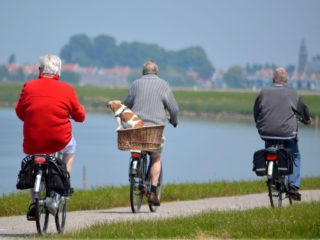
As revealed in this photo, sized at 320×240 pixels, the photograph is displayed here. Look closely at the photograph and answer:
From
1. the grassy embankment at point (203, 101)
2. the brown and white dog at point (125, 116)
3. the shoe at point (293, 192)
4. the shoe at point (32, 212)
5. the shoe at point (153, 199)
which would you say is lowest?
the grassy embankment at point (203, 101)

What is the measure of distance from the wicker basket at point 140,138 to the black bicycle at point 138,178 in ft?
0.56

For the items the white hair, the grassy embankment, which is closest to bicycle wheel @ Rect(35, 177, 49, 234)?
the white hair

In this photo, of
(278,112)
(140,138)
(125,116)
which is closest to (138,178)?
(140,138)

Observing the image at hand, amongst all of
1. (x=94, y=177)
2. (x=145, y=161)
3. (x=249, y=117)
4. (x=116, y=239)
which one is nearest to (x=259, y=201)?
(x=145, y=161)

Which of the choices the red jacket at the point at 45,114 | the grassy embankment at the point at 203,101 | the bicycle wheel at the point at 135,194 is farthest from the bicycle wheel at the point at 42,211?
the grassy embankment at the point at 203,101

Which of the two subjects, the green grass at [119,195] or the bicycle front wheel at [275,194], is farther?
the green grass at [119,195]

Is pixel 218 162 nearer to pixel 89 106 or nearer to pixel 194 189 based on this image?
pixel 194 189

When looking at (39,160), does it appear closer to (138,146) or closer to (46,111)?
(46,111)

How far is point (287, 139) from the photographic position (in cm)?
909

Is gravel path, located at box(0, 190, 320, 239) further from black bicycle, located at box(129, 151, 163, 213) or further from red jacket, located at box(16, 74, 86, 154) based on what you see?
red jacket, located at box(16, 74, 86, 154)

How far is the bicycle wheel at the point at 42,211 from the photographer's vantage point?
258 inches

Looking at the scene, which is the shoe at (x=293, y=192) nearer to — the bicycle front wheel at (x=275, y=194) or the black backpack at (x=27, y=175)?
the bicycle front wheel at (x=275, y=194)

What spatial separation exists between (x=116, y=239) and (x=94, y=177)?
24.4 meters

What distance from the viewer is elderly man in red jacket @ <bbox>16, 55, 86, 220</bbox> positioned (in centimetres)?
656
